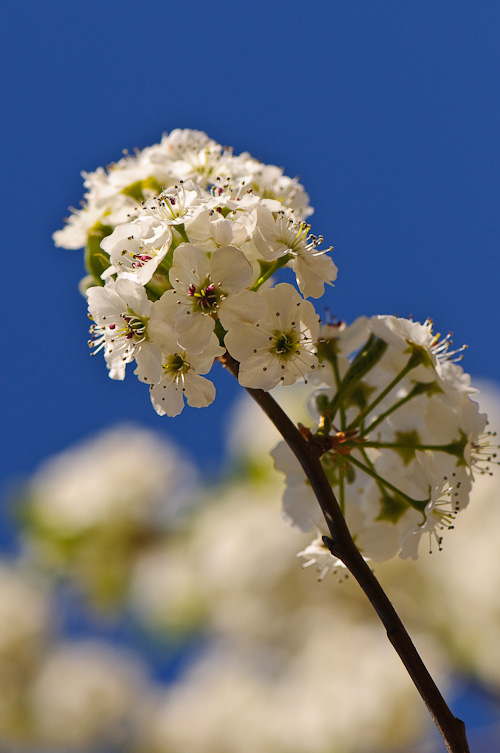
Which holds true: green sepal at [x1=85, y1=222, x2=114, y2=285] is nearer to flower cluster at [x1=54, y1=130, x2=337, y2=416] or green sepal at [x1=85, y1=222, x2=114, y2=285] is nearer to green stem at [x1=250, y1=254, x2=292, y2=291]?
flower cluster at [x1=54, y1=130, x2=337, y2=416]

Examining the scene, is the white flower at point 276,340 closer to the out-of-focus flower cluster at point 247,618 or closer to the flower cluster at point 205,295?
the flower cluster at point 205,295

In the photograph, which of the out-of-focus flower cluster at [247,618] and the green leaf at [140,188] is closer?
the green leaf at [140,188]

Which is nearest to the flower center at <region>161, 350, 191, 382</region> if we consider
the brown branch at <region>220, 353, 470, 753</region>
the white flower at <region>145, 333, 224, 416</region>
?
the white flower at <region>145, 333, 224, 416</region>

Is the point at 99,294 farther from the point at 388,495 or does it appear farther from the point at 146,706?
the point at 146,706

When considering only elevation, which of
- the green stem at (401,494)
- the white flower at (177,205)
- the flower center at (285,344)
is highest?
the white flower at (177,205)

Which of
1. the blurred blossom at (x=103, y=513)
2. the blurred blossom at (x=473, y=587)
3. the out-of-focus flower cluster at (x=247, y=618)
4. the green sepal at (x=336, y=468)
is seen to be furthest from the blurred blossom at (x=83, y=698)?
the green sepal at (x=336, y=468)

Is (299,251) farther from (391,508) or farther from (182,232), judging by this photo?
(391,508)

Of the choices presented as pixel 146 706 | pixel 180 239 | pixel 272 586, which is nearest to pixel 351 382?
pixel 180 239
